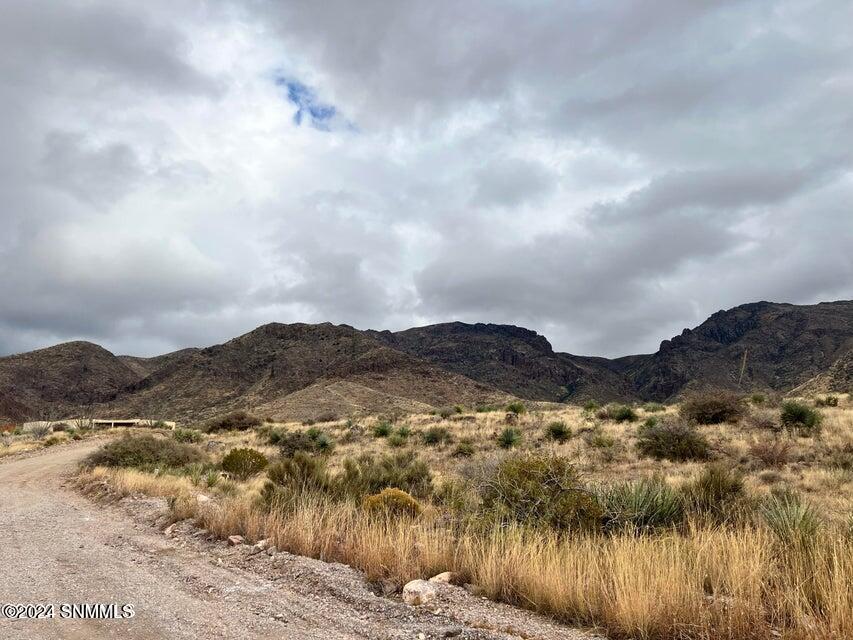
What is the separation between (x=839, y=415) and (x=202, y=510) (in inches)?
1018

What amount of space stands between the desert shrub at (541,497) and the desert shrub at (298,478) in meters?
4.41

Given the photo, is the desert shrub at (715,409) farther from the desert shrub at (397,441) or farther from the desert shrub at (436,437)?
the desert shrub at (397,441)

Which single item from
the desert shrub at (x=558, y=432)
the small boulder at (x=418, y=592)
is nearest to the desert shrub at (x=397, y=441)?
the desert shrub at (x=558, y=432)

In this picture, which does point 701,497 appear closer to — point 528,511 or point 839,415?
point 528,511

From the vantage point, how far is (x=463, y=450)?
26078mm

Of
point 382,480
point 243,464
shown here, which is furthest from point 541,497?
point 243,464

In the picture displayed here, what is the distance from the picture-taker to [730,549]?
19.2 ft

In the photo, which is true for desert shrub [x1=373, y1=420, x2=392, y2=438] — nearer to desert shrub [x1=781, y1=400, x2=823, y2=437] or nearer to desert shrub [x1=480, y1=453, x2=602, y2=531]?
desert shrub [x1=781, y1=400, x2=823, y2=437]

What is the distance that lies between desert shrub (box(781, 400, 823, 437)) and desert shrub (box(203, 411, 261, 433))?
39195 millimetres

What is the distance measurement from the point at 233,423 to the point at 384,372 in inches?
1742

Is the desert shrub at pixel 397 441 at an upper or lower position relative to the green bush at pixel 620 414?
lower

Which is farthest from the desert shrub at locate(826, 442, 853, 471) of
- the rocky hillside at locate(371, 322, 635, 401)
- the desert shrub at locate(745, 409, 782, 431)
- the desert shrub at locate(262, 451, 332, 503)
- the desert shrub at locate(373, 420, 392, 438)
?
the rocky hillside at locate(371, 322, 635, 401)

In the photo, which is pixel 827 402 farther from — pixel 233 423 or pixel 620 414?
pixel 233 423

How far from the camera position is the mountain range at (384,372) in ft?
267
